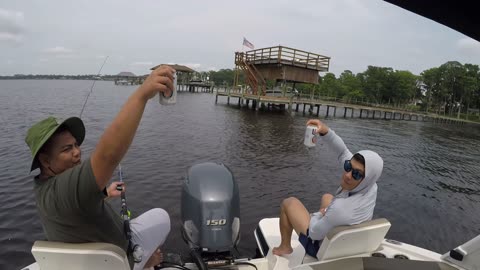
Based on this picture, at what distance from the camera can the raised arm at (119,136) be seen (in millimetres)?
1495

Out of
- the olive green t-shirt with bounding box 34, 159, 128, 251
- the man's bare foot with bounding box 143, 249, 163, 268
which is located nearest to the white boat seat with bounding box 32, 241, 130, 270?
the olive green t-shirt with bounding box 34, 159, 128, 251

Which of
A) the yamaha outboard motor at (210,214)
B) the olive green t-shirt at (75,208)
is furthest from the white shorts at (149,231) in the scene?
the olive green t-shirt at (75,208)

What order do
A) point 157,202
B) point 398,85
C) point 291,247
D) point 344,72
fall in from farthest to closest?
1. point 344,72
2. point 398,85
3. point 157,202
4. point 291,247

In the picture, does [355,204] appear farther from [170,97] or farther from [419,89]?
[419,89]

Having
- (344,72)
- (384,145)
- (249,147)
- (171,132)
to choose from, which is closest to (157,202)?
(249,147)

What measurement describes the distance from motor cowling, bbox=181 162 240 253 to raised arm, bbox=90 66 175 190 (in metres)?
1.84

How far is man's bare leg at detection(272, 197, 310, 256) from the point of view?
371 cm

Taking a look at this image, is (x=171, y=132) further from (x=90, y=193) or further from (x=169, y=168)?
(x=90, y=193)

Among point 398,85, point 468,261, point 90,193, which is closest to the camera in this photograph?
point 90,193

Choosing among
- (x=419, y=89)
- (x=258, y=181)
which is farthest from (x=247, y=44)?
(x=419, y=89)

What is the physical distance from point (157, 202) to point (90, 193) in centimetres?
604

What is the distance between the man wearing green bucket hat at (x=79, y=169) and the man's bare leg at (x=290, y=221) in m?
1.98

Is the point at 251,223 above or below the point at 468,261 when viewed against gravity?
below

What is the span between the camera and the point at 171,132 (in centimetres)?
1761
